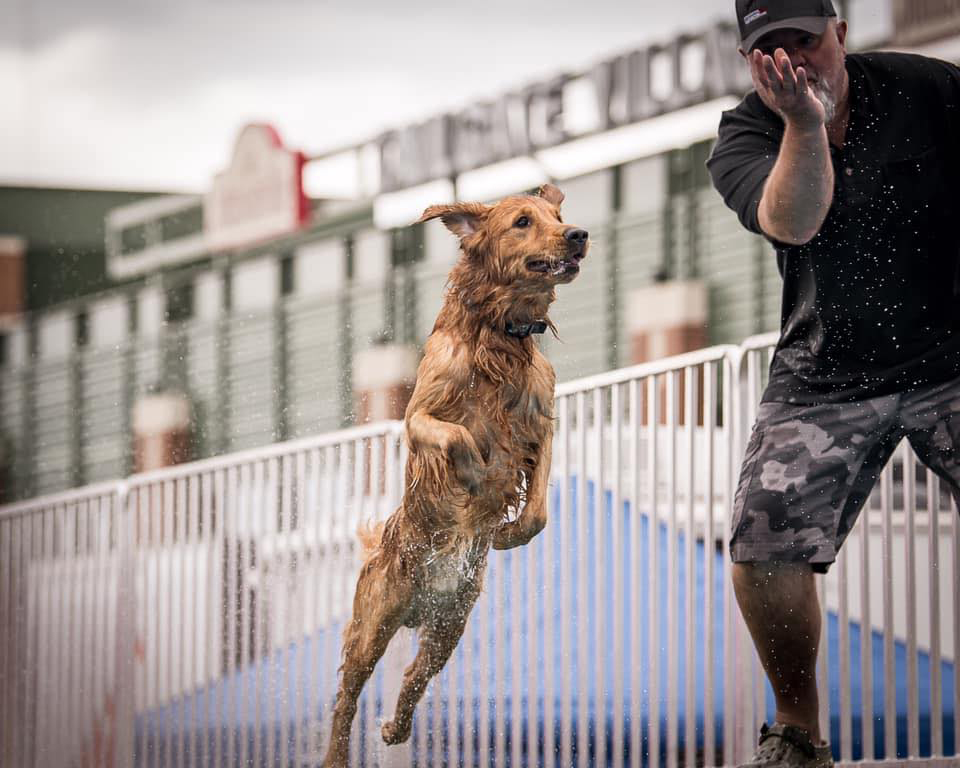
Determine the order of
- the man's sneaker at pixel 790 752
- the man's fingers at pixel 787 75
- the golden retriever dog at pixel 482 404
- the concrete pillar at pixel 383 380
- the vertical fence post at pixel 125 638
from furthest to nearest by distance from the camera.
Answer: the vertical fence post at pixel 125 638 < the concrete pillar at pixel 383 380 < the man's sneaker at pixel 790 752 < the golden retriever dog at pixel 482 404 < the man's fingers at pixel 787 75

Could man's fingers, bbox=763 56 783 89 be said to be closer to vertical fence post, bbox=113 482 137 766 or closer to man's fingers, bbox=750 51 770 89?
man's fingers, bbox=750 51 770 89

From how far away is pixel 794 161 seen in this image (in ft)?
5.52

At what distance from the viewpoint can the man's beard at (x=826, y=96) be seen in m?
1.85

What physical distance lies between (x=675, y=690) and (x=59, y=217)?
2069mm

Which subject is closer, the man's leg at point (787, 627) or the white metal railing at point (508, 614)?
the man's leg at point (787, 627)

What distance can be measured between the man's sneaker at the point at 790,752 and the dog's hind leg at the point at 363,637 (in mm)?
720

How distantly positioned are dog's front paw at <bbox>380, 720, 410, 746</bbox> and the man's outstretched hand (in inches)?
52.8

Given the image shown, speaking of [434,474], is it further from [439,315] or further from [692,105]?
[692,105]

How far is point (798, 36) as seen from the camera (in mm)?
1831

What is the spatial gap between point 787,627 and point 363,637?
2.61 feet

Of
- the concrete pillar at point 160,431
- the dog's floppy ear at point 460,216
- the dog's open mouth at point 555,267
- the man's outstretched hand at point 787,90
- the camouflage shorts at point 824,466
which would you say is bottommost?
the camouflage shorts at point 824,466

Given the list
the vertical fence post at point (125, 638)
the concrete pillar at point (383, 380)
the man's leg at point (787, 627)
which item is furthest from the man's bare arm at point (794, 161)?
the vertical fence post at point (125, 638)

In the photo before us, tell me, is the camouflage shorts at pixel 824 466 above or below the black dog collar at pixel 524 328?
below

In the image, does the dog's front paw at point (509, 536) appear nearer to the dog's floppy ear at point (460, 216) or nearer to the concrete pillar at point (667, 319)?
the dog's floppy ear at point (460, 216)
